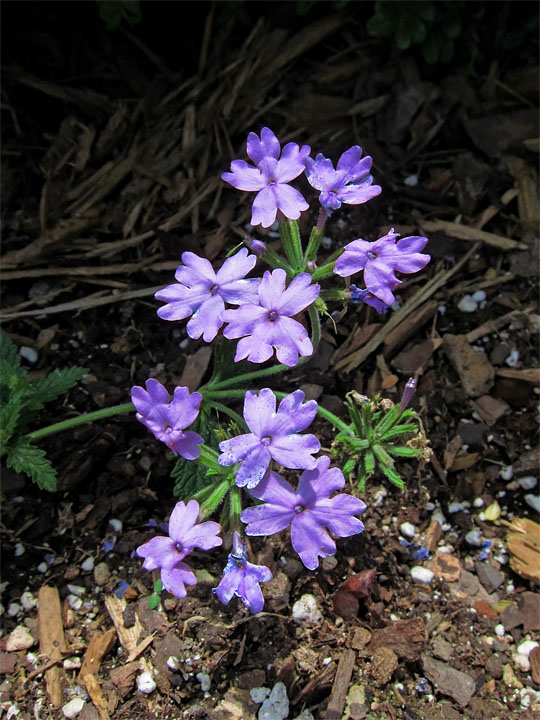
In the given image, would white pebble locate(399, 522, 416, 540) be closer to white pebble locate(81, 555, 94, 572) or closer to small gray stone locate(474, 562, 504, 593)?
small gray stone locate(474, 562, 504, 593)

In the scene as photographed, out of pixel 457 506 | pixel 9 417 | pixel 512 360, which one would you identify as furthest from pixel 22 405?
pixel 512 360

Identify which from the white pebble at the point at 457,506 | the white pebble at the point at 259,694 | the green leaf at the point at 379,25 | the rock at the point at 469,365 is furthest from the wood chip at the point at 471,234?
the white pebble at the point at 259,694

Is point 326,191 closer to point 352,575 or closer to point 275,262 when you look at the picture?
point 275,262

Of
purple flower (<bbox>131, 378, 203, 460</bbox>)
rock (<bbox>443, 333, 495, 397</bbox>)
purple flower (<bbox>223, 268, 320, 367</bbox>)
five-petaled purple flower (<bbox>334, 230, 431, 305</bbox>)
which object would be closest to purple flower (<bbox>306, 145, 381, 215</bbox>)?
five-petaled purple flower (<bbox>334, 230, 431, 305</bbox>)

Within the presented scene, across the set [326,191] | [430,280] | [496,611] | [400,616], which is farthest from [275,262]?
[496,611]

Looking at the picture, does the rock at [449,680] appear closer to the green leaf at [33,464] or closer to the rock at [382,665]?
the rock at [382,665]

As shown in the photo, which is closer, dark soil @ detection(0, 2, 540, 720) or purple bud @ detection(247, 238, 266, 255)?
purple bud @ detection(247, 238, 266, 255)
